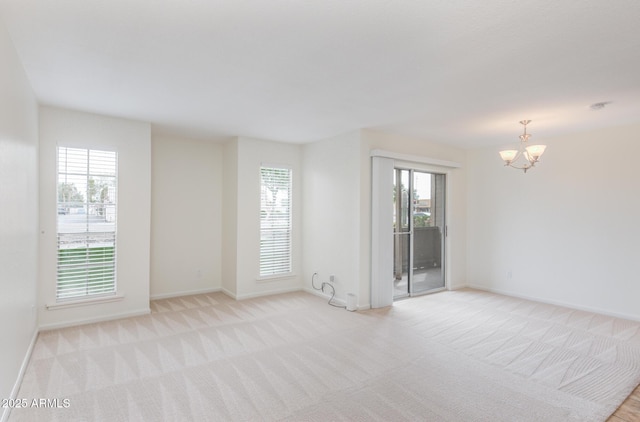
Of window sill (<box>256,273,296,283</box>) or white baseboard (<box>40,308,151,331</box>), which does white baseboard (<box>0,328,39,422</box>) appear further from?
window sill (<box>256,273,296,283</box>)

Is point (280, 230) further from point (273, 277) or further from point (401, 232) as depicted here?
point (401, 232)

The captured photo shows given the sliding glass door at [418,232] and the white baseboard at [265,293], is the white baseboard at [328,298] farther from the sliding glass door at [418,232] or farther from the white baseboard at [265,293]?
the sliding glass door at [418,232]

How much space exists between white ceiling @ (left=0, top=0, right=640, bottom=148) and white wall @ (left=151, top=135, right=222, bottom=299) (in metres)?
1.25

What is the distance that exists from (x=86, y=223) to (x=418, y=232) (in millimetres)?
5074

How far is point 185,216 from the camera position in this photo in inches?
219

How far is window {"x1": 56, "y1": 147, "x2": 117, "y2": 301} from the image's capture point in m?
4.04

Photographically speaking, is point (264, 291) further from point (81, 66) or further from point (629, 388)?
point (629, 388)

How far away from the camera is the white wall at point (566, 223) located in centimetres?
448

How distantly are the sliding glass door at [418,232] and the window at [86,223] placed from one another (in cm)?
421

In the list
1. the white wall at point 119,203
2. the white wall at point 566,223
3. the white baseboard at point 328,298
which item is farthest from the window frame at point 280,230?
the white wall at point 566,223

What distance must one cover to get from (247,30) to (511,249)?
556 centimetres

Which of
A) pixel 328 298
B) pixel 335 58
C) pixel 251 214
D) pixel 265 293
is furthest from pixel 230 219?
pixel 335 58

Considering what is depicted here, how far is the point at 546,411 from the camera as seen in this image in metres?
2.39


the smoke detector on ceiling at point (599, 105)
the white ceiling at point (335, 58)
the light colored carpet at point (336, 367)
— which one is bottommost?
the light colored carpet at point (336, 367)
